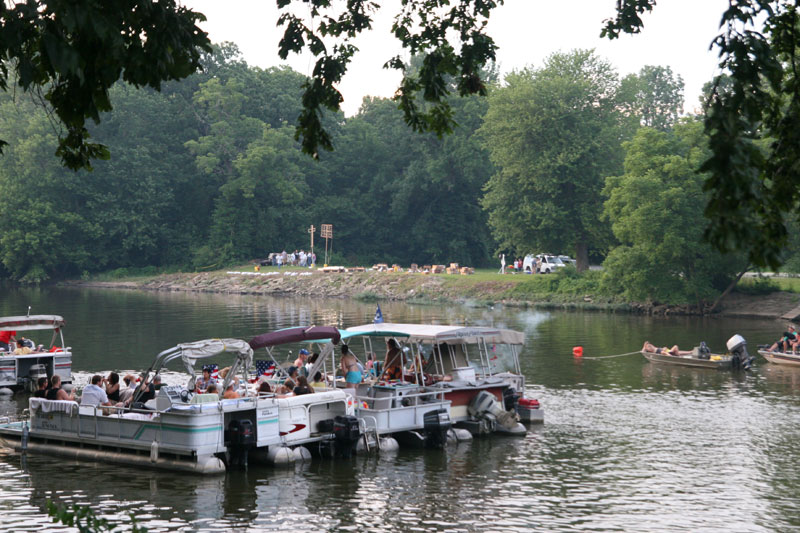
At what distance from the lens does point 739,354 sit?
41188 millimetres

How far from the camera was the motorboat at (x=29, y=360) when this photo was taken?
1375 inches

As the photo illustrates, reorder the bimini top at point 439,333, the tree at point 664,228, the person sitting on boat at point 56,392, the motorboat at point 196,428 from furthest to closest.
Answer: the tree at point 664,228 < the bimini top at point 439,333 < the person sitting on boat at point 56,392 < the motorboat at point 196,428

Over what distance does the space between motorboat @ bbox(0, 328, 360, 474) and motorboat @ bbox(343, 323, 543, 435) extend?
293 centimetres

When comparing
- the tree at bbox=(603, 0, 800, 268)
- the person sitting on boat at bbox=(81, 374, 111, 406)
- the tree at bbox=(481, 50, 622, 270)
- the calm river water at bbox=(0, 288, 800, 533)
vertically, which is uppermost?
the tree at bbox=(481, 50, 622, 270)

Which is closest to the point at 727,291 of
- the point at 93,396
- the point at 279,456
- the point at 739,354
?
the point at 739,354

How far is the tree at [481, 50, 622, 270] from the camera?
79.3 meters

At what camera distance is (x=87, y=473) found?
22.2 meters

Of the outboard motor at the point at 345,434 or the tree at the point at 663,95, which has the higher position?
the tree at the point at 663,95

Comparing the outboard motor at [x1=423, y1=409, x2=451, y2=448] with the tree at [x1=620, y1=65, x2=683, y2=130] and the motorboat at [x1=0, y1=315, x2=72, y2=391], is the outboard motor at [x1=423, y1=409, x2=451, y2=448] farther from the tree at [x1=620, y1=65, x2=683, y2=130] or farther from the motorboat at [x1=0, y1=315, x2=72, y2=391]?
the tree at [x1=620, y1=65, x2=683, y2=130]

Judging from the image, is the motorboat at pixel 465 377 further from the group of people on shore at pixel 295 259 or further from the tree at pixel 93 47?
the group of people on shore at pixel 295 259

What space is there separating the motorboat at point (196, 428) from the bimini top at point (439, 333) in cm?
417

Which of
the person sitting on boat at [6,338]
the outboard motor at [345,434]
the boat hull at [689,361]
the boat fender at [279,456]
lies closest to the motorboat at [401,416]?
the outboard motor at [345,434]

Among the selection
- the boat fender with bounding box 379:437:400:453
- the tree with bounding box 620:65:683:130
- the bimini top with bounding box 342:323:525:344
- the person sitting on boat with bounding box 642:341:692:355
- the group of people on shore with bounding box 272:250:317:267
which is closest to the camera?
the boat fender with bounding box 379:437:400:453

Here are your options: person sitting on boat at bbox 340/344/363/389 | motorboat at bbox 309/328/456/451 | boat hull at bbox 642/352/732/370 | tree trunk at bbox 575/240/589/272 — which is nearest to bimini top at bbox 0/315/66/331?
person sitting on boat at bbox 340/344/363/389
